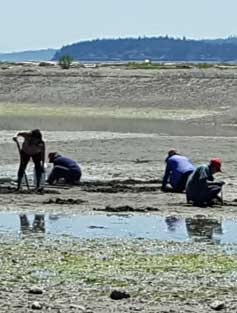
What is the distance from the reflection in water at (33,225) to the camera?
17.2 metres

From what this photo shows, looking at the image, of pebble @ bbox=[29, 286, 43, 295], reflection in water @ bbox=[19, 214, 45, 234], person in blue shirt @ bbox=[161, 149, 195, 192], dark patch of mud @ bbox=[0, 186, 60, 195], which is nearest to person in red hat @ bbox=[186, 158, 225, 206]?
person in blue shirt @ bbox=[161, 149, 195, 192]

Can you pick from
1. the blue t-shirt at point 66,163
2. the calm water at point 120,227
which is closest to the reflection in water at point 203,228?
the calm water at point 120,227

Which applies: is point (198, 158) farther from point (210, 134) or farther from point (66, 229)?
point (66, 229)

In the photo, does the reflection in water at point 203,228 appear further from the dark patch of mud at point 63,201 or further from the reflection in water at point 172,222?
the dark patch of mud at point 63,201

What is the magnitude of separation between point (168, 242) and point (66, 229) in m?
2.13

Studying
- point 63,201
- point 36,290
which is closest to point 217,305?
point 36,290

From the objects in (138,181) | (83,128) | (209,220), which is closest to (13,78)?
(83,128)

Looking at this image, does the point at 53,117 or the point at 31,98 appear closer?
the point at 53,117

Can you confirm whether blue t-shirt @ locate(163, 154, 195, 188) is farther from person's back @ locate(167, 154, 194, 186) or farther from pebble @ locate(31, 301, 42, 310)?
pebble @ locate(31, 301, 42, 310)

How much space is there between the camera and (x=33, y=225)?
17859 mm

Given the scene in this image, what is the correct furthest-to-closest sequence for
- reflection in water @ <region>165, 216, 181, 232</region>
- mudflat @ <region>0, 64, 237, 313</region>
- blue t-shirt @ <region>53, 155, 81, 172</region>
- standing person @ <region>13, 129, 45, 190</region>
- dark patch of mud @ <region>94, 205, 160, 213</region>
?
blue t-shirt @ <region>53, 155, 81, 172</region>
standing person @ <region>13, 129, 45, 190</region>
dark patch of mud @ <region>94, 205, 160, 213</region>
reflection in water @ <region>165, 216, 181, 232</region>
mudflat @ <region>0, 64, 237, 313</region>

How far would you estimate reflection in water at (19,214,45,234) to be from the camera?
56.3 ft

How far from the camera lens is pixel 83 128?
43969 millimetres

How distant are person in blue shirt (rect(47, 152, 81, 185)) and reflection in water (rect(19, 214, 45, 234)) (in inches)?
174
